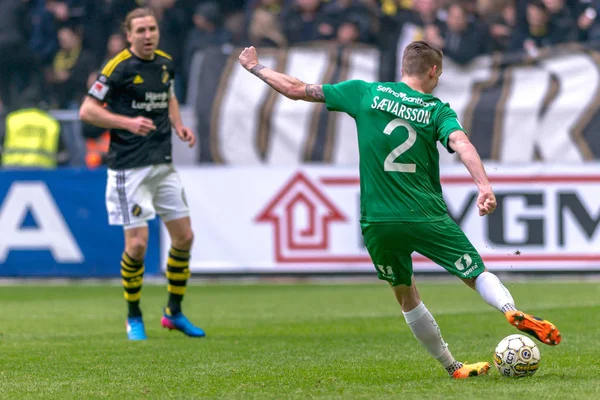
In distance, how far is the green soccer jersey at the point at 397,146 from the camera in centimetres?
660

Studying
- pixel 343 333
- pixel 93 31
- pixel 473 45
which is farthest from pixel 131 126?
pixel 93 31

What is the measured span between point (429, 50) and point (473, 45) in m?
10.2

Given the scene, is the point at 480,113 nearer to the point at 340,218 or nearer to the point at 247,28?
the point at 340,218

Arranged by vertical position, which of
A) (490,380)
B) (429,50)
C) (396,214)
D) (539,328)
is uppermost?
(429,50)

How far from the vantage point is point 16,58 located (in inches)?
778

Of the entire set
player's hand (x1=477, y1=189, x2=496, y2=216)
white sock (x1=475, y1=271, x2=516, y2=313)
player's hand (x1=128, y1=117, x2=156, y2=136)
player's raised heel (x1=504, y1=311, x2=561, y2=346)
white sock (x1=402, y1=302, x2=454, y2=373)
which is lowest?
white sock (x1=402, y1=302, x2=454, y2=373)

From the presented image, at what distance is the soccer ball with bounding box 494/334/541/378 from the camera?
6.73 metres

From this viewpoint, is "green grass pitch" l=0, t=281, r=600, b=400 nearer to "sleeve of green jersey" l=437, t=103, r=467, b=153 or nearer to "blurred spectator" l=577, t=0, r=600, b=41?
"sleeve of green jersey" l=437, t=103, r=467, b=153

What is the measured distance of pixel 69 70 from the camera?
19094 mm

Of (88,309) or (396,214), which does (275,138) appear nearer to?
(88,309)

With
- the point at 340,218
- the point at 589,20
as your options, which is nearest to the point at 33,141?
the point at 340,218

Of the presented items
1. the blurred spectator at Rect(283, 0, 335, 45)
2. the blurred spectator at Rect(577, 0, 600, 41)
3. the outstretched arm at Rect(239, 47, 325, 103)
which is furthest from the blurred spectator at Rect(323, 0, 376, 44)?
the outstretched arm at Rect(239, 47, 325, 103)

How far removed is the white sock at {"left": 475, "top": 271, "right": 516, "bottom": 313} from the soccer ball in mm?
442

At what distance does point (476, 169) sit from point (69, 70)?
546 inches
